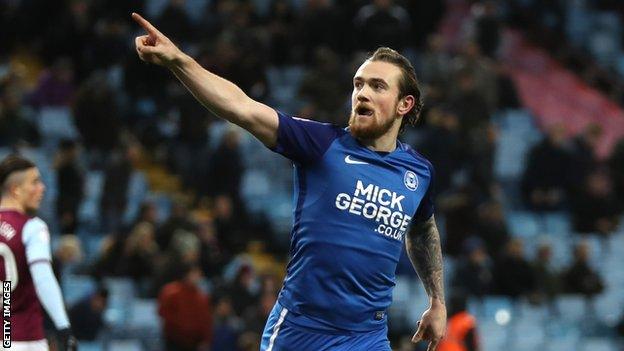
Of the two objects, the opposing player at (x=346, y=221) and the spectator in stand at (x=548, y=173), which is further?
the spectator in stand at (x=548, y=173)

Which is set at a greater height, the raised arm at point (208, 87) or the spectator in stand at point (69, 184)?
the raised arm at point (208, 87)

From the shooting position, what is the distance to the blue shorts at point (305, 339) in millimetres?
5316

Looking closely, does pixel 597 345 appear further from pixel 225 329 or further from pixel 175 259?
pixel 175 259

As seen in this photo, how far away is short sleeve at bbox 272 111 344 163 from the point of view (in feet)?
17.0

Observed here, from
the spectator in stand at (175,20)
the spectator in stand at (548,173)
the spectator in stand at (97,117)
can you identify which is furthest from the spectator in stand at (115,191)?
the spectator in stand at (548,173)

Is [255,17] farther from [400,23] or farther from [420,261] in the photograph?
[420,261]

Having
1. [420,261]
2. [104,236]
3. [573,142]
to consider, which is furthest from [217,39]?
[420,261]

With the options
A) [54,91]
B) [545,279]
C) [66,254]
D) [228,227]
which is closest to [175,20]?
[54,91]

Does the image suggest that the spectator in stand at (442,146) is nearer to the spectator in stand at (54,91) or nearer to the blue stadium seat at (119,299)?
the blue stadium seat at (119,299)

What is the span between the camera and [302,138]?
5242 millimetres

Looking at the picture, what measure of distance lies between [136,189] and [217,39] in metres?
2.42

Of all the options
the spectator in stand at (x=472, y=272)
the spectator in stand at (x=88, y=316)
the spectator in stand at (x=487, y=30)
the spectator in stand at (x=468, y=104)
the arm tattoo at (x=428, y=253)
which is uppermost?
the spectator in stand at (x=487, y=30)

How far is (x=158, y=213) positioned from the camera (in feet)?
47.4

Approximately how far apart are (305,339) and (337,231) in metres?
0.48
